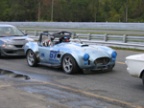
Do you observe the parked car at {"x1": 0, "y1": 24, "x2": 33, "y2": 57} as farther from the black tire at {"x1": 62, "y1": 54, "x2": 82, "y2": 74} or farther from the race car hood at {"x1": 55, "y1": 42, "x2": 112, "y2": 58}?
the black tire at {"x1": 62, "y1": 54, "x2": 82, "y2": 74}

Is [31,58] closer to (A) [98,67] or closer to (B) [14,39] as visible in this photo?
(B) [14,39]

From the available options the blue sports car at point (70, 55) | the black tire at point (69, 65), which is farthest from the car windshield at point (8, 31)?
the black tire at point (69, 65)

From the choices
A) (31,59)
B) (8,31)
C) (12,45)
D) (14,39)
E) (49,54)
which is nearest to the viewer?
(49,54)

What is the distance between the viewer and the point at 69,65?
986 cm

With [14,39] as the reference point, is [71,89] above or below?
below

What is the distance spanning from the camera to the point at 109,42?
20.4 metres

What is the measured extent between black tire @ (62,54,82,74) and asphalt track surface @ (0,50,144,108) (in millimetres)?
196

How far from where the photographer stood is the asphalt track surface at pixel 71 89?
6.46 m

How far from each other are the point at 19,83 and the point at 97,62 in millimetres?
2432

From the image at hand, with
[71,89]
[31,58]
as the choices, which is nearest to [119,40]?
[31,58]

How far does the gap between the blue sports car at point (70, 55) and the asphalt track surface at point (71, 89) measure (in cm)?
26

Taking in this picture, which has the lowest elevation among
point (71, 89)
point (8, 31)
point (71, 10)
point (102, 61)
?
point (71, 89)

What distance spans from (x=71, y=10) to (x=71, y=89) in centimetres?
9160

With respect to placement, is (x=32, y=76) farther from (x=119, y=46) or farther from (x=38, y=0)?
(x=38, y=0)
